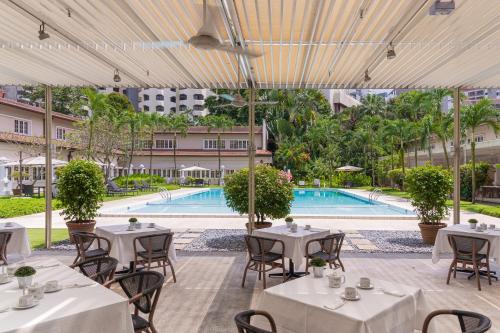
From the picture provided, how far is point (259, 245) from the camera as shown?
580 cm

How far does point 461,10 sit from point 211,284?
5.08 m

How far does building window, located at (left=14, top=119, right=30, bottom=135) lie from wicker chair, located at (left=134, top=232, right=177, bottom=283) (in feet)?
79.8

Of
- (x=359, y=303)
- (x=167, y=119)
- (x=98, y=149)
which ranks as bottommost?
(x=359, y=303)

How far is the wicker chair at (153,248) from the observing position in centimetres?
606

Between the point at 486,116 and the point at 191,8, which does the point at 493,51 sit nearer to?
the point at 191,8

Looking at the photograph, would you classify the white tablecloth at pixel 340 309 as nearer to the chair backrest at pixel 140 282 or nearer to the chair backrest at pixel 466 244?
the chair backrest at pixel 140 282

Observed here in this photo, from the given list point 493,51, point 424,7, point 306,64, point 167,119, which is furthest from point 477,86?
point 167,119

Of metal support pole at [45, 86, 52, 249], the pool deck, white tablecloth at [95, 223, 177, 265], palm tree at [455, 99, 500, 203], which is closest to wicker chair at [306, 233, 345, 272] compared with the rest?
white tablecloth at [95, 223, 177, 265]

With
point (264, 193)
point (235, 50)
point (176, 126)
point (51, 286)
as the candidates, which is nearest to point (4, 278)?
point (51, 286)

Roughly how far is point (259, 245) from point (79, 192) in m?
5.13

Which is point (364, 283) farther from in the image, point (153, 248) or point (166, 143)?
point (166, 143)

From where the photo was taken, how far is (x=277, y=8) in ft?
15.9

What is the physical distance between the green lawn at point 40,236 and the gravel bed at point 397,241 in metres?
7.73

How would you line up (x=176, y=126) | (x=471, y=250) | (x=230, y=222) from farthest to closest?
1. (x=176, y=126)
2. (x=230, y=222)
3. (x=471, y=250)
